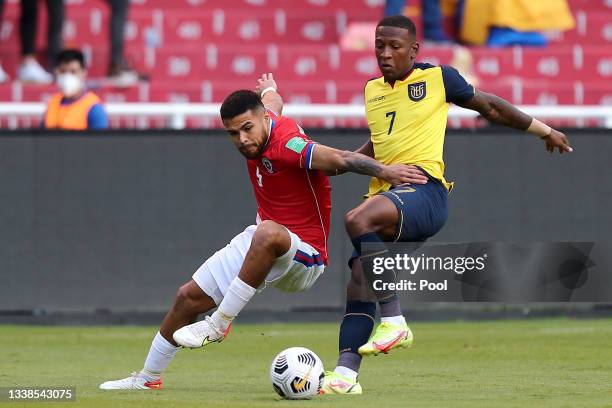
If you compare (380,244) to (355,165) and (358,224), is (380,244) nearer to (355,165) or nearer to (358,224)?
(358,224)

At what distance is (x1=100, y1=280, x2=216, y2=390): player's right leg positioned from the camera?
8.88 metres

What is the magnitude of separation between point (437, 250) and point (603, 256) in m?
2.45

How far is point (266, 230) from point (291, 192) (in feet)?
1.46

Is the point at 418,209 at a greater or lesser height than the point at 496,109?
lesser

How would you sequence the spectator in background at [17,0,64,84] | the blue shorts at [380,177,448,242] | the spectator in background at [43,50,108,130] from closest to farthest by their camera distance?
the blue shorts at [380,177,448,242] < the spectator in background at [43,50,108,130] < the spectator in background at [17,0,64,84]

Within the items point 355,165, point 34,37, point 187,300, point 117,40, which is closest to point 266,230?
point 355,165

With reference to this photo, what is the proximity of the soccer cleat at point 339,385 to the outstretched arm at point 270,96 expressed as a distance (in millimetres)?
1760

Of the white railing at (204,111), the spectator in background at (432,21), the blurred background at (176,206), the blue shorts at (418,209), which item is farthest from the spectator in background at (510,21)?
the blue shorts at (418,209)

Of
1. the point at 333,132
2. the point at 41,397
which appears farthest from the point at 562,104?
the point at 41,397

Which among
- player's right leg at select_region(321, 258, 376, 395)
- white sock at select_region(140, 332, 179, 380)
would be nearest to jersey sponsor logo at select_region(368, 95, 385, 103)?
player's right leg at select_region(321, 258, 376, 395)

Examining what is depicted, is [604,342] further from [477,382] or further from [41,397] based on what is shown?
[41,397]

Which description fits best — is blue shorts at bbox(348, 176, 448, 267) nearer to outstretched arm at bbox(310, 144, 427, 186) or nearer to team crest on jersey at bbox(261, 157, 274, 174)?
outstretched arm at bbox(310, 144, 427, 186)

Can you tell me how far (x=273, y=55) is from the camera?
18.0 m

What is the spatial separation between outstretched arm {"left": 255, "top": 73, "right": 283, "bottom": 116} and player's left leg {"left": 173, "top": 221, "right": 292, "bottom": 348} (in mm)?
1156
